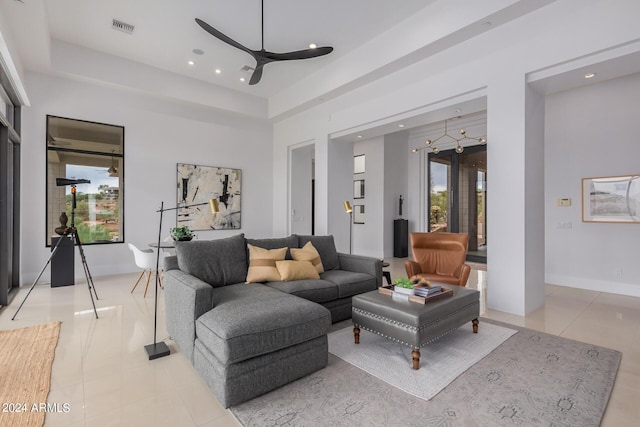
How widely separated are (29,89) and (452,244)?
7.12 m

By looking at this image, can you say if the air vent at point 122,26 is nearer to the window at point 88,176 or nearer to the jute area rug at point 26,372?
the window at point 88,176

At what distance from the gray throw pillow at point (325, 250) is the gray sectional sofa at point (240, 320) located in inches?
25.7

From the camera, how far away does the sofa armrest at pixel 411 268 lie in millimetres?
4278

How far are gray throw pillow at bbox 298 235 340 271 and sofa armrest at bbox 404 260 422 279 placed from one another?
0.93m

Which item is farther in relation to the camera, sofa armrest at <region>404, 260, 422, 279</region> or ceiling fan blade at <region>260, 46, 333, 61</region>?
sofa armrest at <region>404, 260, 422, 279</region>

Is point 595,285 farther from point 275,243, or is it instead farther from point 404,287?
point 275,243

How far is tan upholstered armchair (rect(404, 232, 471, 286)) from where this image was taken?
14.4 feet

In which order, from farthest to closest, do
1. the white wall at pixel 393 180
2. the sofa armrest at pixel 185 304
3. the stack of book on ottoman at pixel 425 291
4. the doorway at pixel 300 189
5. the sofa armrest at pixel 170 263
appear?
the white wall at pixel 393 180 < the doorway at pixel 300 189 < the sofa armrest at pixel 170 263 < the stack of book on ottoman at pixel 425 291 < the sofa armrest at pixel 185 304

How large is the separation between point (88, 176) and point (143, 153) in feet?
3.34

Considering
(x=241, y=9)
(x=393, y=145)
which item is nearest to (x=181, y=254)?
(x=241, y=9)

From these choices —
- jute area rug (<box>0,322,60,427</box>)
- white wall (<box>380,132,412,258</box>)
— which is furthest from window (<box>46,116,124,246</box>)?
white wall (<box>380,132,412,258</box>)

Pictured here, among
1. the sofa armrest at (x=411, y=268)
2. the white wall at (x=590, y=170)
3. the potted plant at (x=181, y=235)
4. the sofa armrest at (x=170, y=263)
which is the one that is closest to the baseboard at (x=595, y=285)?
the white wall at (x=590, y=170)

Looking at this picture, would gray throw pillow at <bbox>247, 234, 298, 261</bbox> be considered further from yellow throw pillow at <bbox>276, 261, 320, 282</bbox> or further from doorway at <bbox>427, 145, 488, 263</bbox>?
doorway at <bbox>427, 145, 488, 263</bbox>

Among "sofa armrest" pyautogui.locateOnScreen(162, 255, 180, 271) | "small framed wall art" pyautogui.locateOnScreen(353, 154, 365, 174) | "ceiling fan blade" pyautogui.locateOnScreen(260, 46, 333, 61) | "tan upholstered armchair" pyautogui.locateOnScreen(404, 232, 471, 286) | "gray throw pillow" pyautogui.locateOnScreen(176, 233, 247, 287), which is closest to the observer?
"gray throw pillow" pyautogui.locateOnScreen(176, 233, 247, 287)
